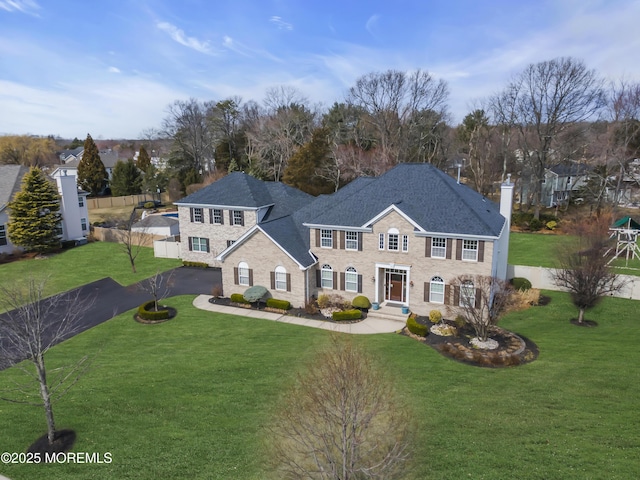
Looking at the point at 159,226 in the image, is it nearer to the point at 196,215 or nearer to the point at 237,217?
A: the point at 196,215

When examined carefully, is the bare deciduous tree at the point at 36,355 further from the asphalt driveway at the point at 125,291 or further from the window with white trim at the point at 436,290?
the window with white trim at the point at 436,290

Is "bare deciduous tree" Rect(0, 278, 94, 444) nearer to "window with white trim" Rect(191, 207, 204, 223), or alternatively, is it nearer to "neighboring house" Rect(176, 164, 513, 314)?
"neighboring house" Rect(176, 164, 513, 314)

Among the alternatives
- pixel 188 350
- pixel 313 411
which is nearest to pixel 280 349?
pixel 188 350

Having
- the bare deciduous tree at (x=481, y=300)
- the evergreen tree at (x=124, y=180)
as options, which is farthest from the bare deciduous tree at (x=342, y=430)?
the evergreen tree at (x=124, y=180)

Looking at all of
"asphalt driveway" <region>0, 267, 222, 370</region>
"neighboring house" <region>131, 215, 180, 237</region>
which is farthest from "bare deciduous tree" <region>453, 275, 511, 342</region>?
"neighboring house" <region>131, 215, 180, 237</region>

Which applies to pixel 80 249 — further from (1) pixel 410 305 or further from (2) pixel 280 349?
(1) pixel 410 305
